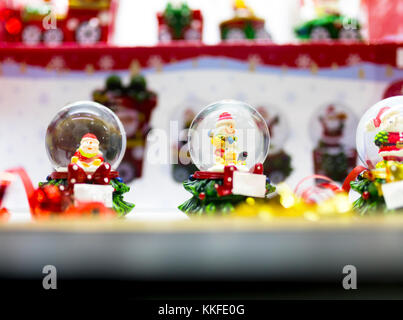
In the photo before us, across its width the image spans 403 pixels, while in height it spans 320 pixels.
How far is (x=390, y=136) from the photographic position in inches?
52.1

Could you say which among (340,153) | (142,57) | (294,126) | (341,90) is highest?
(142,57)

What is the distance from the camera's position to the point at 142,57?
6.89 ft

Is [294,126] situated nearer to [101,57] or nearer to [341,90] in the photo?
[341,90]

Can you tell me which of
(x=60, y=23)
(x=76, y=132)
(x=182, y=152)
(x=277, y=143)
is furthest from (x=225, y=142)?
(x=60, y=23)

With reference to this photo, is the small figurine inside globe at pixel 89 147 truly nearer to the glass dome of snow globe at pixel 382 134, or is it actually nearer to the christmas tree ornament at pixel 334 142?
the glass dome of snow globe at pixel 382 134

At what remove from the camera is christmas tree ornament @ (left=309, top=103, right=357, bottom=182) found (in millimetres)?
2043

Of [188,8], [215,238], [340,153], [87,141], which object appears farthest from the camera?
[188,8]

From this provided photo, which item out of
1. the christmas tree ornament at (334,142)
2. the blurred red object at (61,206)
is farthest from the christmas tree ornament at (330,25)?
the blurred red object at (61,206)

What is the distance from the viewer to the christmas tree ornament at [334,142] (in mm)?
2043

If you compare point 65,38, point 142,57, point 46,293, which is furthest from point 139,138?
point 46,293

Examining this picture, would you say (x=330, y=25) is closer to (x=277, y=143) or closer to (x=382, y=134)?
(x=277, y=143)

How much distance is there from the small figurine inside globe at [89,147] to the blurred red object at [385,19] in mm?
1474

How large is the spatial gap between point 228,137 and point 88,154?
44 cm
